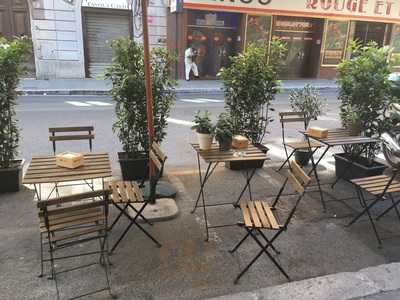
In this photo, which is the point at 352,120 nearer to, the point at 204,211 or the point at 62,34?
the point at 204,211

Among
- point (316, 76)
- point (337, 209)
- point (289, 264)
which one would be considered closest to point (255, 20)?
point (316, 76)

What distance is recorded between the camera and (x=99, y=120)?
877 centimetres

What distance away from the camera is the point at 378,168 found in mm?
5137

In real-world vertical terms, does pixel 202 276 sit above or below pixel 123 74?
below

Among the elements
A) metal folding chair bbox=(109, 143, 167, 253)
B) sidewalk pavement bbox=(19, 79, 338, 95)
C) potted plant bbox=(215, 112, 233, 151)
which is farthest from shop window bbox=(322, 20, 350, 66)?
metal folding chair bbox=(109, 143, 167, 253)

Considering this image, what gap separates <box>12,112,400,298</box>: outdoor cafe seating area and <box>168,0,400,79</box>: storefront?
11.7 metres

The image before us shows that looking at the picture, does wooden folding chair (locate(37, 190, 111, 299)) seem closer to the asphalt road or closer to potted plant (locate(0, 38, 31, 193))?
potted plant (locate(0, 38, 31, 193))

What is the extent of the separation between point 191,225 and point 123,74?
7.10ft

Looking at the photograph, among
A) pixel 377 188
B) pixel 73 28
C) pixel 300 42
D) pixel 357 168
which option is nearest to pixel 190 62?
pixel 73 28

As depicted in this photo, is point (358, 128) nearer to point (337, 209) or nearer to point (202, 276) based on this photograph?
point (337, 209)

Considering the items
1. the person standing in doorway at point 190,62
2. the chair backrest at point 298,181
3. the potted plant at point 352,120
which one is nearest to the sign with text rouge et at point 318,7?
the person standing in doorway at point 190,62

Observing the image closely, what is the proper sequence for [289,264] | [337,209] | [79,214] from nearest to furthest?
[79,214], [289,264], [337,209]

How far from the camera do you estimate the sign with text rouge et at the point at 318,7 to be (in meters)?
15.9

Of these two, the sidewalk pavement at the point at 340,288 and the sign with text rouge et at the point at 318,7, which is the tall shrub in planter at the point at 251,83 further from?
the sign with text rouge et at the point at 318,7
